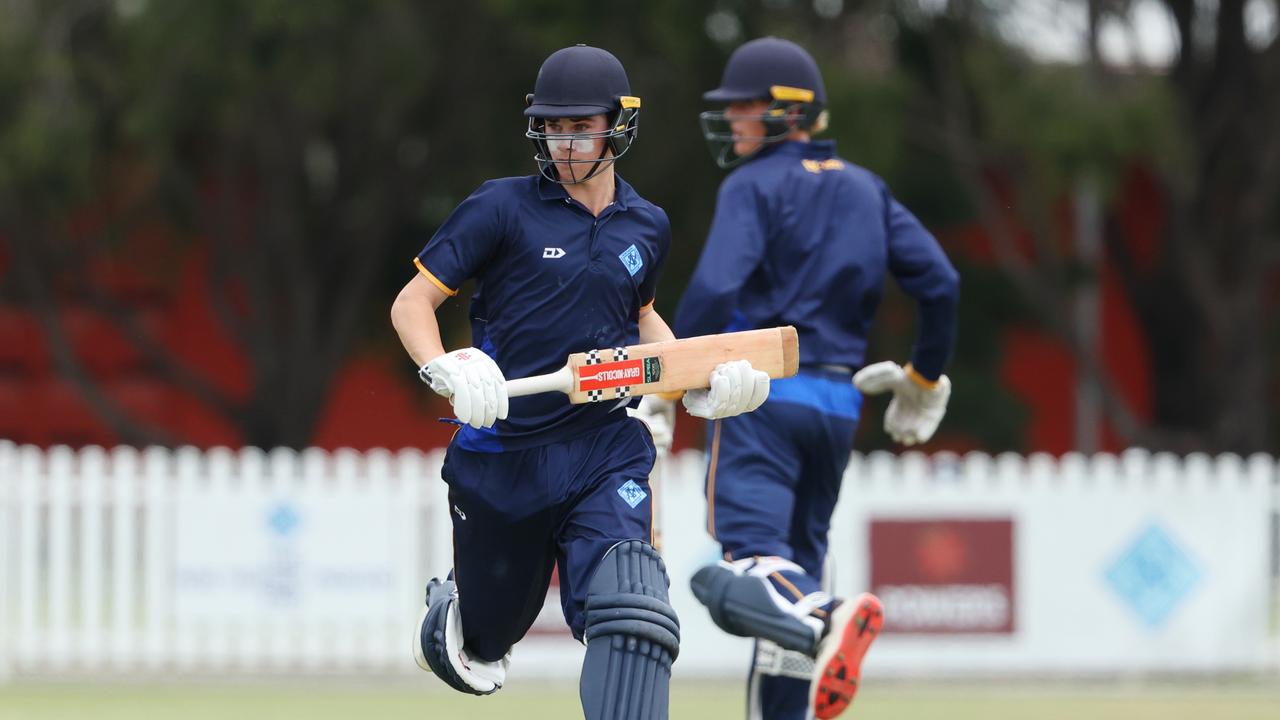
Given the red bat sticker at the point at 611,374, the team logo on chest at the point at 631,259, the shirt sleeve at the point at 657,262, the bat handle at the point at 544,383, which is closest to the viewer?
the bat handle at the point at 544,383

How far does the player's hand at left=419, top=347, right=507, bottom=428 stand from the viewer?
180 inches

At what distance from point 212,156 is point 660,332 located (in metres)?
14.3

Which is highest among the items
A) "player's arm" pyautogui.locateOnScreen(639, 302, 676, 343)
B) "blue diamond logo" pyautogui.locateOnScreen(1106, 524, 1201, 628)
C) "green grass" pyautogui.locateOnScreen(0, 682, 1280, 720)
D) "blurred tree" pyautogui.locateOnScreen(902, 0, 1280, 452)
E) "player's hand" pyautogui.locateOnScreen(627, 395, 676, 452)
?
"blurred tree" pyautogui.locateOnScreen(902, 0, 1280, 452)

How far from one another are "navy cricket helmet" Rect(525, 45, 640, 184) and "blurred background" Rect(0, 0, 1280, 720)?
180 inches

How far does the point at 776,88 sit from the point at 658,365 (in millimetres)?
1766

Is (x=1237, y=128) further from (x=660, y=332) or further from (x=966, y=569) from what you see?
(x=660, y=332)

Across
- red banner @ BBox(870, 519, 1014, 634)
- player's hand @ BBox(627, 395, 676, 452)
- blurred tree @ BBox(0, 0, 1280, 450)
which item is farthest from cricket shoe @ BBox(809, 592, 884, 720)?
blurred tree @ BBox(0, 0, 1280, 450)

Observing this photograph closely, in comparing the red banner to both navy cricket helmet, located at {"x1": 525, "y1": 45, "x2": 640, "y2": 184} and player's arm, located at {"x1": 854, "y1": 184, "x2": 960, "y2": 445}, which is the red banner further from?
navy cricket helmet, located at {"x1": 525, "y1": 45, "x2": 640, "y2": 184}

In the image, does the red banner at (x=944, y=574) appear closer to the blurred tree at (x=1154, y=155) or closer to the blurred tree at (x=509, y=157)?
the blurred tree at (x=509, y=157)

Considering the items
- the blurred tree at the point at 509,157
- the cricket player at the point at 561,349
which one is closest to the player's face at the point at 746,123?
the cricket player at the point at 561,349

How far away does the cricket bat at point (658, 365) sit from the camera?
15.9 ft

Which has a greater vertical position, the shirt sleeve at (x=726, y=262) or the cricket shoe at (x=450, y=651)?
the shirt sleeve at (x=726, y=262)

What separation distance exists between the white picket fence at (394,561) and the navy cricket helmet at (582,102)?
5.58m

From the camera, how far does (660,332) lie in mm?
5422
